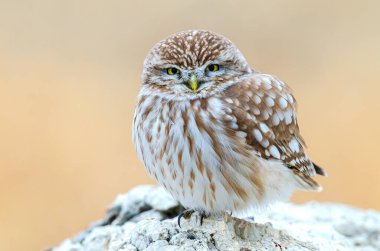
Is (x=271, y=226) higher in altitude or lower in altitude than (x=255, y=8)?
lower

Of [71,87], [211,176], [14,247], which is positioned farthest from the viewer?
[71,87]

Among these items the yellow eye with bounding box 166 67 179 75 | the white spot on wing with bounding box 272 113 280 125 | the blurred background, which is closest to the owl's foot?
the white spot on wing with bounding box 272 113 280 125

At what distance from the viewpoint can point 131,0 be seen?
430 inches

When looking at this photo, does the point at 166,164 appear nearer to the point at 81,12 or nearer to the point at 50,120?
the point at 50,120

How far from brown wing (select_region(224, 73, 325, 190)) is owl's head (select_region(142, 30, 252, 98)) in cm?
12

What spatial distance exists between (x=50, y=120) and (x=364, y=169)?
340 centimetres

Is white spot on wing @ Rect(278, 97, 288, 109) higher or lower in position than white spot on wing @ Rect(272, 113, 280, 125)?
higher

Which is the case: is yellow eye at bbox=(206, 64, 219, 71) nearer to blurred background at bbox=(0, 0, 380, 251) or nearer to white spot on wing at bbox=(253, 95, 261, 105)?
white spot on wing at bbox=(253, 95, 261, 105)

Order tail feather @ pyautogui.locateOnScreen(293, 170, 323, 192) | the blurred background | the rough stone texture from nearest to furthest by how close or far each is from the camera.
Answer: the rough stone texture < tail feather @ pyautogui.locateOnScreen(293, 170, 323, 192) < the blurred background

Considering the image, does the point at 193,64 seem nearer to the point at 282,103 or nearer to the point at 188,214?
the point at 282,103

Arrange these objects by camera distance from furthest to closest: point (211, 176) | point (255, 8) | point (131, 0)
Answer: point (131, 0) < point (255, 8) < point (211, 176)

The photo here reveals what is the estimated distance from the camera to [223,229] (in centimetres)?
400

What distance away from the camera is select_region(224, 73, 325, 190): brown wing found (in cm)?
429

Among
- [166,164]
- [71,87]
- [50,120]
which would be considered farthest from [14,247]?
[166,164]
